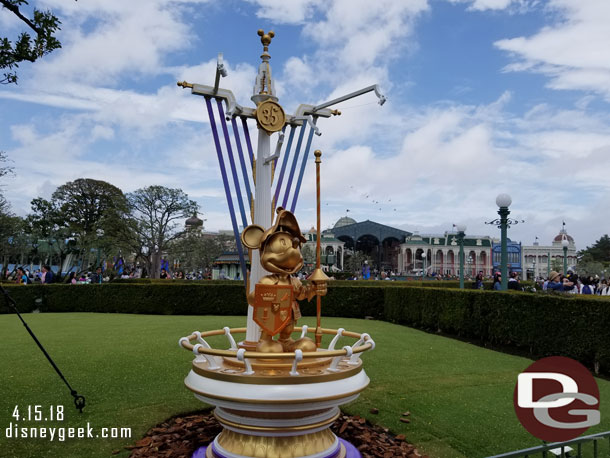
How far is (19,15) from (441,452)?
19.1 feet

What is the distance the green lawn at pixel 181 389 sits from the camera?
16.3 ft

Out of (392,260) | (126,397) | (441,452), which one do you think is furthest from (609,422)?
(392,260)

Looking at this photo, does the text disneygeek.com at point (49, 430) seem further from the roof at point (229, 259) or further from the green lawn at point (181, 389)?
the roof at point (229, 259)

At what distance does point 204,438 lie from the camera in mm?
4957

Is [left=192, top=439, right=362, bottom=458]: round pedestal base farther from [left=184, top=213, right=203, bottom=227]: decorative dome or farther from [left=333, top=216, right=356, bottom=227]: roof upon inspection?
[left=333, top=216, right=356, bottom=227]: roof

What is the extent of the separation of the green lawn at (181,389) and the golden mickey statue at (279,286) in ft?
6.34

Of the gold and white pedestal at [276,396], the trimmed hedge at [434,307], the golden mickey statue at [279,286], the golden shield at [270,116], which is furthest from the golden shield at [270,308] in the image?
the trimmed hedge at [434,307]

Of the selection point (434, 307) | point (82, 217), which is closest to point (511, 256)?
point (82, 217)

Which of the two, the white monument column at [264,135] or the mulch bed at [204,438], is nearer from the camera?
the mulch bed at [204,438]

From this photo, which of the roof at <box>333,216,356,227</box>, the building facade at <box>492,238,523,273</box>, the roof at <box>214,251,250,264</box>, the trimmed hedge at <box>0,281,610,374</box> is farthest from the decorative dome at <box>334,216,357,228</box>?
the trimmed hedge at <box>0,281,610,374</box>
